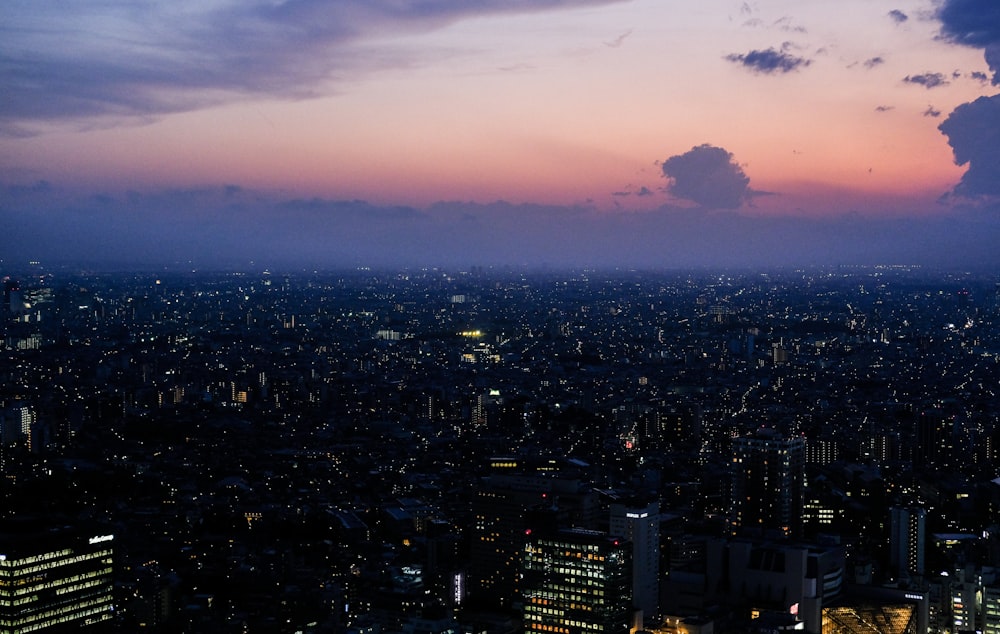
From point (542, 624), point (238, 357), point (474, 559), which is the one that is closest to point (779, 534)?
point (474, 559)

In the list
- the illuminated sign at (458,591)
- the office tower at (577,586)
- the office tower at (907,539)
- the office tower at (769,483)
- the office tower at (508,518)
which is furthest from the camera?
the office tower at (769,483)

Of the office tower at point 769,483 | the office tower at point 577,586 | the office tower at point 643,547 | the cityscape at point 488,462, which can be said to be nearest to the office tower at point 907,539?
the cityscape at point 488,462

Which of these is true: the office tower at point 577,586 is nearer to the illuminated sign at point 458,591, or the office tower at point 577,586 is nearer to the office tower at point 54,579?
the illuminated sign at point 458,591

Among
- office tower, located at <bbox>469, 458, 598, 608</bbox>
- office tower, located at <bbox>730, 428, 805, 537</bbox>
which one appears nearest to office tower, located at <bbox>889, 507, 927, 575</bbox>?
office tower, located at <bbox>730, 428, 805, 537</bbox>

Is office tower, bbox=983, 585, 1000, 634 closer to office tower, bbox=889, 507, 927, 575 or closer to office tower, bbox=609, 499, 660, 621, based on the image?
office tower, bbox=609, 499, 660, 621

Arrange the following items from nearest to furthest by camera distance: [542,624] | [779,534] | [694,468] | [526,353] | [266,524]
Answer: [542,624], [779,534], [266,524], [694,468], [526,353]

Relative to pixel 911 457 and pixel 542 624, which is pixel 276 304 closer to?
pixel 911 457

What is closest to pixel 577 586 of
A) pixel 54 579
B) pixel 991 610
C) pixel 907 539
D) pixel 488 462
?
pixel 991 610
